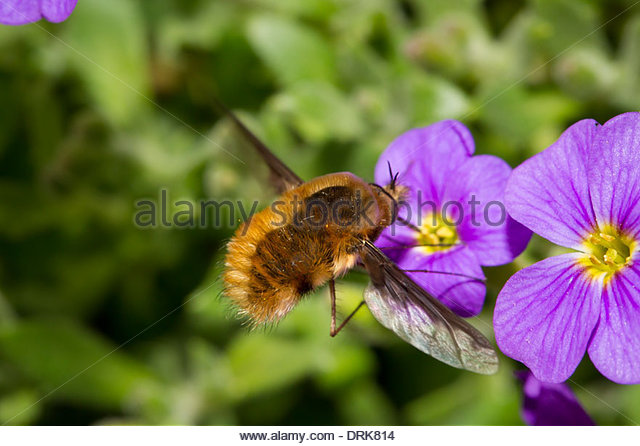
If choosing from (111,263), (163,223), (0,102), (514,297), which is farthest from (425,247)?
(0,102)

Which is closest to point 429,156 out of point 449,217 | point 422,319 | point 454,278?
point 449,217

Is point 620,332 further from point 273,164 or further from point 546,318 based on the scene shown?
point 273,164

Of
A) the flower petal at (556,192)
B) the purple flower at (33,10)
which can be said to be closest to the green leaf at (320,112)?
the purple flower at (33,10)

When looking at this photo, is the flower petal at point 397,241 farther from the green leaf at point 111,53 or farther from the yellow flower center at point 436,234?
the green leaf at point 111,53

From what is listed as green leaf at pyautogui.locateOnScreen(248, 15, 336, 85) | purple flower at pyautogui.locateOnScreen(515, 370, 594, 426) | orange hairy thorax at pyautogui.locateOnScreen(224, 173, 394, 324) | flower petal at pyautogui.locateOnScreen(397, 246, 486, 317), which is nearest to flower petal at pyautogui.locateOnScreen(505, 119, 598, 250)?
flower petal at pyautogui.locateOnScreen(397, 246, 486, 317)

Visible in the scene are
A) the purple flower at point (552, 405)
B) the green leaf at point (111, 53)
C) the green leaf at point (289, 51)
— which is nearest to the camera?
the purple flower at point (552, 405)

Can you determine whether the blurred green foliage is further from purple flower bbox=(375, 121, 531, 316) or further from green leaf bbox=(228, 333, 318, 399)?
purple flower bbox=(375, 121, 531, 316)

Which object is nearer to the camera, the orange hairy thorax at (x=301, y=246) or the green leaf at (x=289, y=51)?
the orange hairy thorax at (x=301, y=246)
